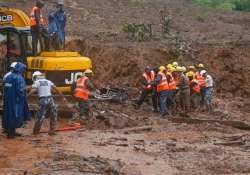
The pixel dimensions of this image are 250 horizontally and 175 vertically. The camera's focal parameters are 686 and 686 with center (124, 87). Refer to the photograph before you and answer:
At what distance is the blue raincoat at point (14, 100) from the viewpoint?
17.1 m

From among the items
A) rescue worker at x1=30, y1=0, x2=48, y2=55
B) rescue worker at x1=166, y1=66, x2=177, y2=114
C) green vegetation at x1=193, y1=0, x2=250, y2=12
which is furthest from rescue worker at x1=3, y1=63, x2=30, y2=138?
green vegetation at x1=193, y1=0, x2=250, y2=12

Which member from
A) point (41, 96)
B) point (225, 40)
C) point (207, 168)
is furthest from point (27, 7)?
point (207, 168)

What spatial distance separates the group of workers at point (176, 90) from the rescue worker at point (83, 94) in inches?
130

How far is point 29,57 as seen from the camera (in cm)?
2095

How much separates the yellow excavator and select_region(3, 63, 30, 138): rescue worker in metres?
3.28

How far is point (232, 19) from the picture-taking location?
43.8 metres

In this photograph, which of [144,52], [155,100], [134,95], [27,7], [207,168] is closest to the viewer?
[207,168]

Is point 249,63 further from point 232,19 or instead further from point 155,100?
point 232,19

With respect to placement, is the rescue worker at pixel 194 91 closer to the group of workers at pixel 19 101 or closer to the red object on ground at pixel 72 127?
the red object on ground at pixel 72 127

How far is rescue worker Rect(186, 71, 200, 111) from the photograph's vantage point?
78.0 ft

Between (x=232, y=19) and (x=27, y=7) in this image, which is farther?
(x=232, y=19)

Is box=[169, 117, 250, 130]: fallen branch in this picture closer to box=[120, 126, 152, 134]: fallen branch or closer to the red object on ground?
box=[120, 126, 152, 134]: fallen branch

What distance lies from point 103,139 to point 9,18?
18.6ft

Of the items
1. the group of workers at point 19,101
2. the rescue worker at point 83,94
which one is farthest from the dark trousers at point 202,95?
the group of workers at point 19,101
